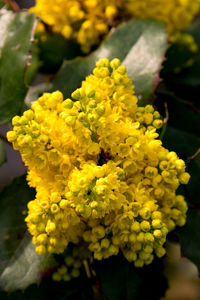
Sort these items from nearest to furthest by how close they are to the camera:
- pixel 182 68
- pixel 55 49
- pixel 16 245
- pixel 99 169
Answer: pixel 99 169
pixel 16 245
pixel 55 49
pixel 182 68

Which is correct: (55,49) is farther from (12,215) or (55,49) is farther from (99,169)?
(99,169)

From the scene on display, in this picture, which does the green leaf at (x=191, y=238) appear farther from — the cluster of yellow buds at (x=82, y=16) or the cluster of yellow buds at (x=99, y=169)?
the cluster of yellow buds at (x=82, y=16)

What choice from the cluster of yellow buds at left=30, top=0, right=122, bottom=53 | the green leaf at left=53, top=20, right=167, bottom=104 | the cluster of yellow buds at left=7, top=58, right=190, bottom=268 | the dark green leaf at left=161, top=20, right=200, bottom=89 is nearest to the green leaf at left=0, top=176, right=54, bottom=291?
the cluster of yellow buds at left=7, top=58, right=190, bottom=268

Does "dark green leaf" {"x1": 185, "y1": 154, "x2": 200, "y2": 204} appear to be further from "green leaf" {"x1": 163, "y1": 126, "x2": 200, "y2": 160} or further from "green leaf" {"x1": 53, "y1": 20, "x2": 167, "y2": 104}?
"green leaf" {"x1": 53, "y1": 20, "x2": 167, "y2": 104}

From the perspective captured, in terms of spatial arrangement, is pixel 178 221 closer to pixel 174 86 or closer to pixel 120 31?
pixel 120 31

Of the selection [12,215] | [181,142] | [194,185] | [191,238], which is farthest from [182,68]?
[12,215]

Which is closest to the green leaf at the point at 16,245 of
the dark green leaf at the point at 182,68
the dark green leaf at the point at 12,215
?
the dark green leaf at the point at 12,215
